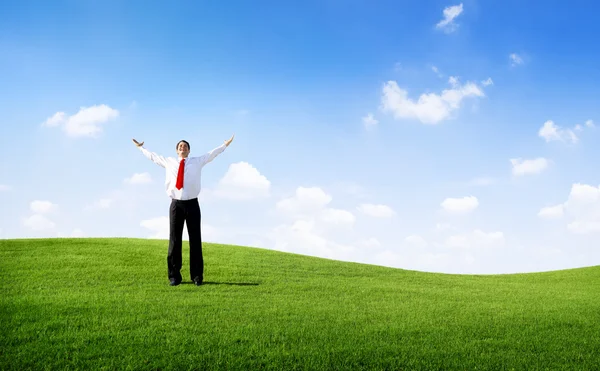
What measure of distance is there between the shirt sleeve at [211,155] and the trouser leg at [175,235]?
4.23 ft

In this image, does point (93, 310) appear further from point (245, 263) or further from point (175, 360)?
point (245, 263)

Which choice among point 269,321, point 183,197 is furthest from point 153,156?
point 269,321

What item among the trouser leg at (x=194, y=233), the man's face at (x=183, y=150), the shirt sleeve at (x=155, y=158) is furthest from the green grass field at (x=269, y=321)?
the man's face at (x=183, y=150)

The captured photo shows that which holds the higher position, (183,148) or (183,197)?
(183,148)

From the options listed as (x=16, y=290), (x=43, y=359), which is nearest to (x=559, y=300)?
(x=43, y=359)

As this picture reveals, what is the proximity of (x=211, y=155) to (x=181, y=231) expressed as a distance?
2.14 meters

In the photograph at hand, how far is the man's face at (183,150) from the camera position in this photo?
510 inches

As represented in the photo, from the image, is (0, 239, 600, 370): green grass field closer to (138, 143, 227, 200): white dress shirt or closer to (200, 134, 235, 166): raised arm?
(138, 143, 227, 200): white dress shirt

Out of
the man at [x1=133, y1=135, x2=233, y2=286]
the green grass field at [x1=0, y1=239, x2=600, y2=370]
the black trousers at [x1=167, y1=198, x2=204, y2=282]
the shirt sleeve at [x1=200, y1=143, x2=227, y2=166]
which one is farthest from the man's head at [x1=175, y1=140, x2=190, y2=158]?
the green grass field at [x1=0, y1=239, x2=600, y2=370]

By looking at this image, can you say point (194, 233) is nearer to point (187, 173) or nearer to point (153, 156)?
point (187, 173)

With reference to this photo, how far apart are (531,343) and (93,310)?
27.0 feet

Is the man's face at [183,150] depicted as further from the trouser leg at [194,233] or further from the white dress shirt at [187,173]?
the trouser leg at [194,233]

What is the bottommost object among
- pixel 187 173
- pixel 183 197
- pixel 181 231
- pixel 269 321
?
pixel 269 321

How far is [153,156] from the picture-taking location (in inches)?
525
